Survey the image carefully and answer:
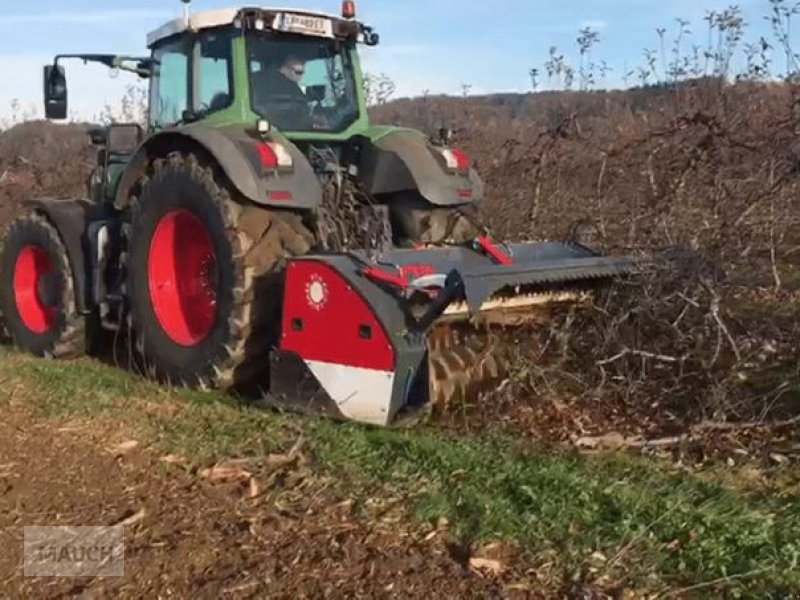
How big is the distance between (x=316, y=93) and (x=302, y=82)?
0.45 ft

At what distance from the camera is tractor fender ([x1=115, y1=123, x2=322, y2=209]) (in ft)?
18.3

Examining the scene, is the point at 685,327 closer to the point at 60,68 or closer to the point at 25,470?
the point at 25,470

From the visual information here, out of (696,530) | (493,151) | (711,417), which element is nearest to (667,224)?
(711,417)

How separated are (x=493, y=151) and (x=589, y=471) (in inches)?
313

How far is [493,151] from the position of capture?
465 inches

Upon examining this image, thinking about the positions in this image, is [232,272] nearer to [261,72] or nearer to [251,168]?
[251,168]

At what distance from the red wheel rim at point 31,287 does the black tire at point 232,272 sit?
2.11m

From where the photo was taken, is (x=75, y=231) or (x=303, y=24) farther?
(x=75, y=231)

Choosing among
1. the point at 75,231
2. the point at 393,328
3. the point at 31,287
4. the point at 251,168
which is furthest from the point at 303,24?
the point at 31,287

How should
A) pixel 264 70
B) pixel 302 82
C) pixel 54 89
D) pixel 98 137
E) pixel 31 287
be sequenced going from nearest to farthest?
pixel 264 70 < pixel 302 82 < pixel 54 89 < pixel 98 137 < pixel 31 287

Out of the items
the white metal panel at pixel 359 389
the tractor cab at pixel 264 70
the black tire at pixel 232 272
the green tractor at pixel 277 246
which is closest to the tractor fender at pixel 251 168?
the green tractor at pixel 277 246

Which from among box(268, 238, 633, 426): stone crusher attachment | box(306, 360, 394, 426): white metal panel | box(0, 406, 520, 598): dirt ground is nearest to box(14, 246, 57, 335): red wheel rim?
box(268, 238, 633, 426): stone crusher attachment

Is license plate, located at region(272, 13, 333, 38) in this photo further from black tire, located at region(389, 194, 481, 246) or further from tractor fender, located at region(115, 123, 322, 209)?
black tire, located at region(389, 194, 481, 246)

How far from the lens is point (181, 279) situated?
6336 millimetres
